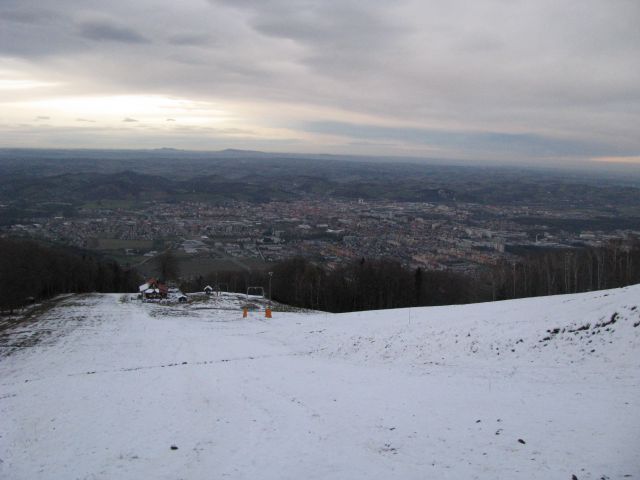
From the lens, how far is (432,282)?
50250 mm

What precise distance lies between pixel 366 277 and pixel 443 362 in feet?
111

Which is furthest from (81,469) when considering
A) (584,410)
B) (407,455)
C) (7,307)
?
(7,307)

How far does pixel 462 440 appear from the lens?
9750 mm

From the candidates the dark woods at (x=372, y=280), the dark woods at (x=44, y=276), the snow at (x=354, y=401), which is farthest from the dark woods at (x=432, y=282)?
the snow at (x=354, y=401)

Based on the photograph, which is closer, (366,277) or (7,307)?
(7,307)

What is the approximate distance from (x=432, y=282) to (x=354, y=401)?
39.1 metres

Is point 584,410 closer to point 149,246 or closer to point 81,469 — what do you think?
point 81,469

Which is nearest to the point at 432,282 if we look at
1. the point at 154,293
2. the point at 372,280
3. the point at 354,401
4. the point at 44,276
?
the point at 372,280

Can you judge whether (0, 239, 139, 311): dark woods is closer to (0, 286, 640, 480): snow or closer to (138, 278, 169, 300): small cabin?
(138, 278, 169, 300): small cabin

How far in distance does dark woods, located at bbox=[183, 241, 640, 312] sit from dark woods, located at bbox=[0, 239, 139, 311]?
34.5 ft

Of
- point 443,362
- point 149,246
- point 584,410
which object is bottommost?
point 149,246

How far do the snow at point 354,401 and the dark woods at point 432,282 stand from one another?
2541 cm

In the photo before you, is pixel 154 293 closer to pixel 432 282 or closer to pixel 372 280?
pixel 372 280

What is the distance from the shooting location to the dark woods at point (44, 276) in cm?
3578
